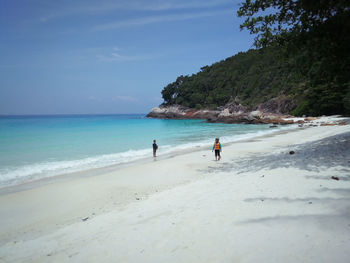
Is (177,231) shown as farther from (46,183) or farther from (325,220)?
(46,183)

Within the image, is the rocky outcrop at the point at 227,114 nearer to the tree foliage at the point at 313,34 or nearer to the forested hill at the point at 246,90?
the forested hill at the point at 246,90

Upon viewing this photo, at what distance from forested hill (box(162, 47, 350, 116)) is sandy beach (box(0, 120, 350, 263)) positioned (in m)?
41.6

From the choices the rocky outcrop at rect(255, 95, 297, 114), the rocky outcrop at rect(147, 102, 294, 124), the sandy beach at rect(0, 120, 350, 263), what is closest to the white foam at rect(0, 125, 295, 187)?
the sandy beach at rect(0, 120, 350, 263)

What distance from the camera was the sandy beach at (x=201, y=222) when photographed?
10.8 ft

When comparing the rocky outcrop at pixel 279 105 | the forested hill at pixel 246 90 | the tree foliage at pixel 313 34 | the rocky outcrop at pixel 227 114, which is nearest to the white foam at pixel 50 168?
the tree foliage at pixel 313 34

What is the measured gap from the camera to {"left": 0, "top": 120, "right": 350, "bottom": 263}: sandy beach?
3.29 metres

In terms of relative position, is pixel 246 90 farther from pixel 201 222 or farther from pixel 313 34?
pixel 201 222

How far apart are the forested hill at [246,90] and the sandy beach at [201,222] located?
41.6 m

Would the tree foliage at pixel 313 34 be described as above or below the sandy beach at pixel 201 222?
above

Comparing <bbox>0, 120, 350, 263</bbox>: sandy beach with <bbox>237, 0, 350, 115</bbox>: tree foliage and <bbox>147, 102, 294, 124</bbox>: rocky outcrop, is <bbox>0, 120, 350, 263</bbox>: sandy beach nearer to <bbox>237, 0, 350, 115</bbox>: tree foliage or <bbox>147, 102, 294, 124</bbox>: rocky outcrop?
<bbox>237, 0, 350, 115</bbox>: tree foliage

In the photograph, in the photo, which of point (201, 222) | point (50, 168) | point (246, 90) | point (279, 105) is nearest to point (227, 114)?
point (279, 105)

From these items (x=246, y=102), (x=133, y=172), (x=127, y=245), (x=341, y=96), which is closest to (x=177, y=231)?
(x=127, y=245)

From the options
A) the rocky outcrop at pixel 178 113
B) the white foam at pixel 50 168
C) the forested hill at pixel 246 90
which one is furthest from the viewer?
the rocky outcrop at pixel 178 113

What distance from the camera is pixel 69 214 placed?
6.84 m
